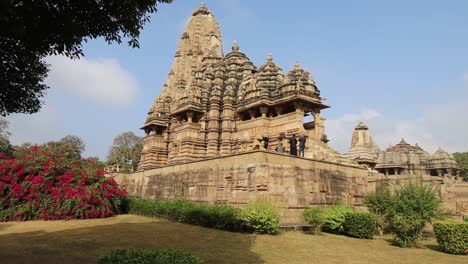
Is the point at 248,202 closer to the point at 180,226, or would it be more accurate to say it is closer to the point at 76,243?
the point at 180,226

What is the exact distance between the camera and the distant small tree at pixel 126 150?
4878 centimetres

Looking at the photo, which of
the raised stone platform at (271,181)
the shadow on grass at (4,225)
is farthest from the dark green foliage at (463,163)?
the shadow on grass at (4,225)

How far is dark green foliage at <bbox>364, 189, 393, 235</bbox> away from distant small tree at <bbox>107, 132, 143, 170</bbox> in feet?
126

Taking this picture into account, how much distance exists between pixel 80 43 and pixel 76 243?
634 centimetres

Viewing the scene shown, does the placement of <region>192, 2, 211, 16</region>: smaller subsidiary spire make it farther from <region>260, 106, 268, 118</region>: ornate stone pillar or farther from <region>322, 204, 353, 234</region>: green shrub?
<region>322, 204, 353, 234</region>: green shrub

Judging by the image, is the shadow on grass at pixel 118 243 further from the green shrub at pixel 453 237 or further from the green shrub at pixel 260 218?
the green shrub at pixel 453 237

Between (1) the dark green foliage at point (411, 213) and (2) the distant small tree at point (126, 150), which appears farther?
(2) the distant small tree at point (126, 150)

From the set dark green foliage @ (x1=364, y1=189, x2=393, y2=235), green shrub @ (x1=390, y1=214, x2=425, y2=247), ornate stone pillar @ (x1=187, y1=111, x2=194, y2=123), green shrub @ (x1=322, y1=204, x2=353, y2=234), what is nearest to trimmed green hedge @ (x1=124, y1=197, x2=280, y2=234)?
green shrub @ (x1=322, y1=204, x2=353, y2=234)

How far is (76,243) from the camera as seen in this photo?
9969mm

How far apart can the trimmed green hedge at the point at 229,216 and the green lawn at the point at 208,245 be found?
17.8 inches

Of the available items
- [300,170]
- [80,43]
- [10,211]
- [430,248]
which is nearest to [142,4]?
[80,43]

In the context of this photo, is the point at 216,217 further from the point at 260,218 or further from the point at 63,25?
the point at 63,25

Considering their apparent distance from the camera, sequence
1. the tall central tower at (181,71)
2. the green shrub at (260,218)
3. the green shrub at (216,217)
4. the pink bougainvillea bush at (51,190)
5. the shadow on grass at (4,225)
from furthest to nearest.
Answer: the tall central tower at (181,71) → the pink bougainvillea bush at (51,190) → the shadow on grass at (4,225) → the green shrub at (216,217) → the green shrub at (260,218)

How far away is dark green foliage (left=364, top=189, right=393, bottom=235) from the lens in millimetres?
13609
